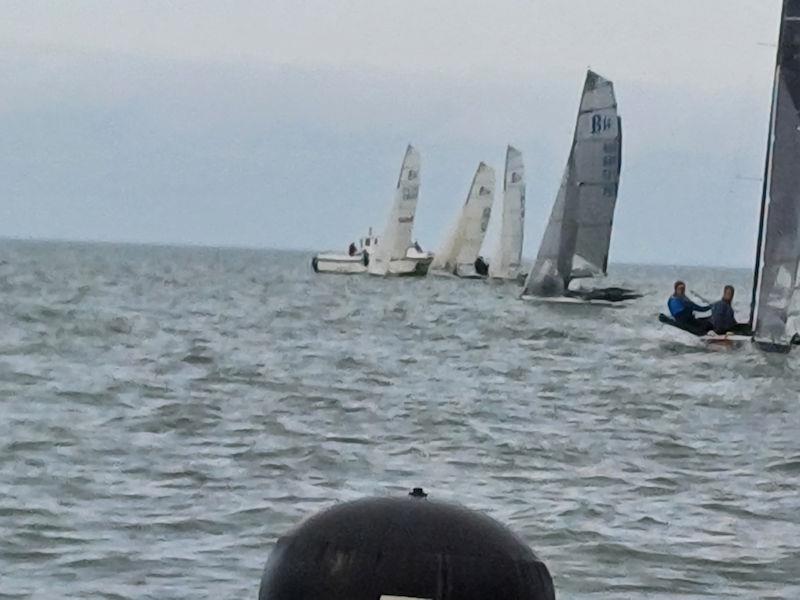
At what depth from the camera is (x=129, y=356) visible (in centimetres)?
2709

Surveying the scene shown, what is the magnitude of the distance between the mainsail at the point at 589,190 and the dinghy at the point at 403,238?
67.1 feet

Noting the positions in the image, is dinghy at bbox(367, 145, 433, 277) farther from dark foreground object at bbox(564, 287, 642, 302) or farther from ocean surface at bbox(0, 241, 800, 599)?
ocean surface at bbox(0, 241, 800, 599)

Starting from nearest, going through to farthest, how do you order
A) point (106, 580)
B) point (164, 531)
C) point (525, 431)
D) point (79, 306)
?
point (106, 580)
point (164, 531)
point (525, 431)
point (79, 306)

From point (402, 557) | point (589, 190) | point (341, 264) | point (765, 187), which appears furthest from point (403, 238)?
point (402, 557)

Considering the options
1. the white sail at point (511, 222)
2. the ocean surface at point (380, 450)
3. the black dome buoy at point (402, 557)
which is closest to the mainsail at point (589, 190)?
the ocean surface at point (380, 450)

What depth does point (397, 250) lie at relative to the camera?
231ft

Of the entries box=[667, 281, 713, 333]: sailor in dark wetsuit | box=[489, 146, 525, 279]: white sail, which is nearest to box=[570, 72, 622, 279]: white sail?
box=[667, 281, 713, 333]: sailor in dark wetsuit

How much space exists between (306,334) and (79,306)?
367 inches

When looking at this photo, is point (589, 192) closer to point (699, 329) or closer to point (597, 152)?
point (597, 152)

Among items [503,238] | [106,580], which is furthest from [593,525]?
[503,238]

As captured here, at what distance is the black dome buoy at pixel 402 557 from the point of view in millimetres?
5156

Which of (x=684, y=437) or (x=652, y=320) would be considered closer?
(x=684, y=437)

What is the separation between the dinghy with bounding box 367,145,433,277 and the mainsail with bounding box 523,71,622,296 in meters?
20.4

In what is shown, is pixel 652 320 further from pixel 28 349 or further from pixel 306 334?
pixel 28 349
